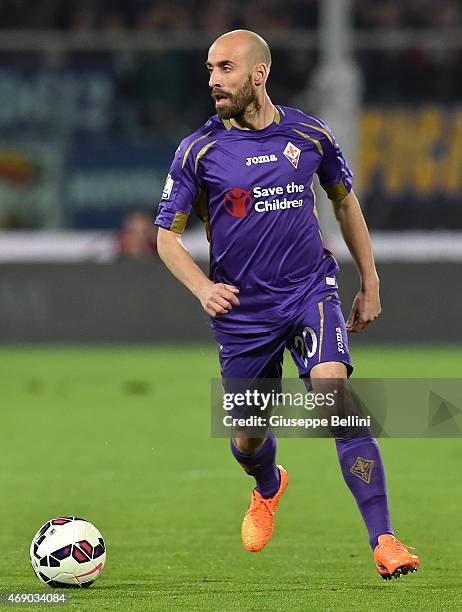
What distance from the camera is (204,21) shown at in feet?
64.1

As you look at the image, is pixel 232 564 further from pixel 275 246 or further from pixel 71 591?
pixel 275 246

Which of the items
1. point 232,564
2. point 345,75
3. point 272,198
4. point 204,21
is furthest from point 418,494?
point 204,21

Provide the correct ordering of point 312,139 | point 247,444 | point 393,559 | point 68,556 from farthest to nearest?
point 247,444
point 312,139
point 68,556
point 393,559

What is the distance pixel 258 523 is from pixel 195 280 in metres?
1.44

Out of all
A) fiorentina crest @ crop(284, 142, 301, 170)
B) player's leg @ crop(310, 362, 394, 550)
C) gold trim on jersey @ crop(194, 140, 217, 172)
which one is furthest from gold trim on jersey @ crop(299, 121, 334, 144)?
player's leg @ crop(310, 362, 394, 550)

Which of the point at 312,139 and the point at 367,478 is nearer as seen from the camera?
the point at 367,478

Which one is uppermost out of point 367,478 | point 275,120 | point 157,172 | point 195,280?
point 275,120

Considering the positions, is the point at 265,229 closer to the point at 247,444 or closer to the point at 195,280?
the point at 195,280

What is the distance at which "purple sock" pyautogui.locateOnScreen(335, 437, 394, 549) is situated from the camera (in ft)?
19.0

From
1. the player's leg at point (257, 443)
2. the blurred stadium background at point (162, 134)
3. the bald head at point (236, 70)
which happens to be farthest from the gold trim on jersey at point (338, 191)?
the blurred stadium background at point (162, 134)

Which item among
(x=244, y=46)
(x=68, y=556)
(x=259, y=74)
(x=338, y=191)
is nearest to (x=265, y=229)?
(x=338, y=191)

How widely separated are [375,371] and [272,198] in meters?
8.69

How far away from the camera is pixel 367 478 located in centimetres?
584

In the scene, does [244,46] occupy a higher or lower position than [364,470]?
higher
